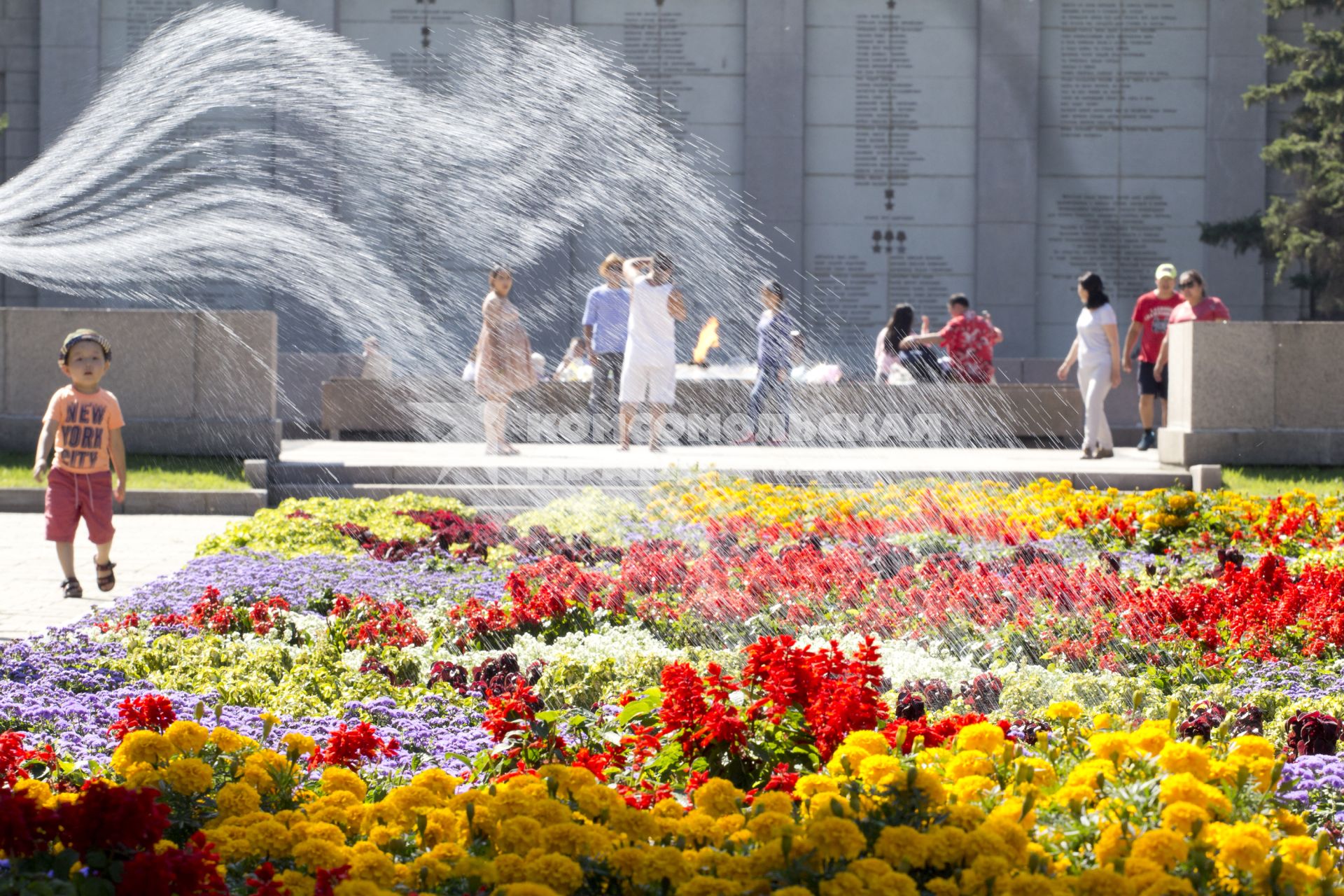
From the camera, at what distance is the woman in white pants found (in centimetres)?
1283

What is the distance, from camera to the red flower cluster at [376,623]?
5.66 m

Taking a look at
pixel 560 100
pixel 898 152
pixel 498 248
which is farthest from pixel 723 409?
pixel 898 152

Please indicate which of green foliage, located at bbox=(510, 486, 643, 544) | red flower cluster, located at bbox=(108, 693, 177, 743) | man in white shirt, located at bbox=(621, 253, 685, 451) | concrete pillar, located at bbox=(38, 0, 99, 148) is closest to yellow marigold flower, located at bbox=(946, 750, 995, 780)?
red flower cluster, located at bbox=(108, 693, 177, 743)

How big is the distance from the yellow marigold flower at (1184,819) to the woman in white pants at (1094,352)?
34.2 ft

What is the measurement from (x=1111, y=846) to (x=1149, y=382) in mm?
12312

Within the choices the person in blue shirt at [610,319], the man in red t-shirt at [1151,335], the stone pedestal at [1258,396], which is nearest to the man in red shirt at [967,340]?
the man in red t-shirt at [1151,335]

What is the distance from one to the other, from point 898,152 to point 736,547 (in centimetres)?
1584

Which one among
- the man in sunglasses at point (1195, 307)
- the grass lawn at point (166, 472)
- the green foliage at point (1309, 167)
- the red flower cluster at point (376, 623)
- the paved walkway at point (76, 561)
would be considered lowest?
the paved walkway at point (76, 561)

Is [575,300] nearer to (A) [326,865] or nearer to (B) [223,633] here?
(B) [223,633]

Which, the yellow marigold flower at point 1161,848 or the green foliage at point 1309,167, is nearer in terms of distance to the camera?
the yellow marigold flower at point 1161,848

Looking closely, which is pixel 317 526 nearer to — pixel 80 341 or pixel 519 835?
pixel 80 341

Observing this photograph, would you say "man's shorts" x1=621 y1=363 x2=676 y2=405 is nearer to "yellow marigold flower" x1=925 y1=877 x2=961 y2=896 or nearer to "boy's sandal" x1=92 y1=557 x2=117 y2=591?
"boy's sandal" x1=92 y1=557 x2=117 y2=591

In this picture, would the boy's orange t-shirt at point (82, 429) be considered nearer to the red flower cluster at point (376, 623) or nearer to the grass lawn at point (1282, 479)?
the red flower cluster at point (376, 623)

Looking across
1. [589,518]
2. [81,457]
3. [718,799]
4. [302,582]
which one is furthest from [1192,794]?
[589,518]
